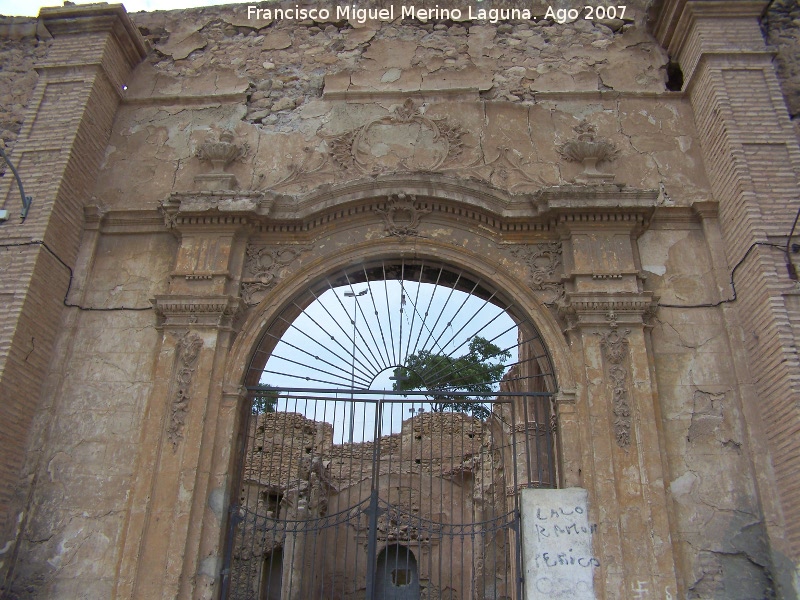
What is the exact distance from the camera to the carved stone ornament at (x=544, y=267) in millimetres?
6617

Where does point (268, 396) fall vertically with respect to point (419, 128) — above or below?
below

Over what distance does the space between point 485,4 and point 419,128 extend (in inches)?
81.5

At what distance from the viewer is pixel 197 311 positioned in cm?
650

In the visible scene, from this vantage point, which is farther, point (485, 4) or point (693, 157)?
point (485, 4)

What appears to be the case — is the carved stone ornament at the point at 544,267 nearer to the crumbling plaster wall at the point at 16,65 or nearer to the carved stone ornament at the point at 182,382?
the carved stone ornament at the point at 182,382

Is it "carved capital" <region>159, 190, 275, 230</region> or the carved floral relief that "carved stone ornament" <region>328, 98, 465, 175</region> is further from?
"carved capital" <region>159, 190, 275, 230</region>

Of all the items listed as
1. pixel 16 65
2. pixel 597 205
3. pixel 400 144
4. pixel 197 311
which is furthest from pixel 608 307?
pixel 16 65

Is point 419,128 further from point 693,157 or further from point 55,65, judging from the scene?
point 55,65

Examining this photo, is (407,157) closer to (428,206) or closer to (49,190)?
(428,206)

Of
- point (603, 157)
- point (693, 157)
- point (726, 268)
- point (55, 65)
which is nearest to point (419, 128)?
point (603, 157)

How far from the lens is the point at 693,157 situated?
7.30 metres

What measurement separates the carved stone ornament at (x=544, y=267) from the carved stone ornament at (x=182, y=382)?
10.5 feet

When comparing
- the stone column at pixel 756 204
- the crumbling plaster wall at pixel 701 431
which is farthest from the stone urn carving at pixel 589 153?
the stone column at pixel 756 204

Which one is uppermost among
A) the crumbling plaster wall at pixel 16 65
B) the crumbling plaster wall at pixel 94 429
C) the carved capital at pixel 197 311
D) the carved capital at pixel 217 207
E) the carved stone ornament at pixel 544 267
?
the crumbling plaster wall at pixel 16 65
